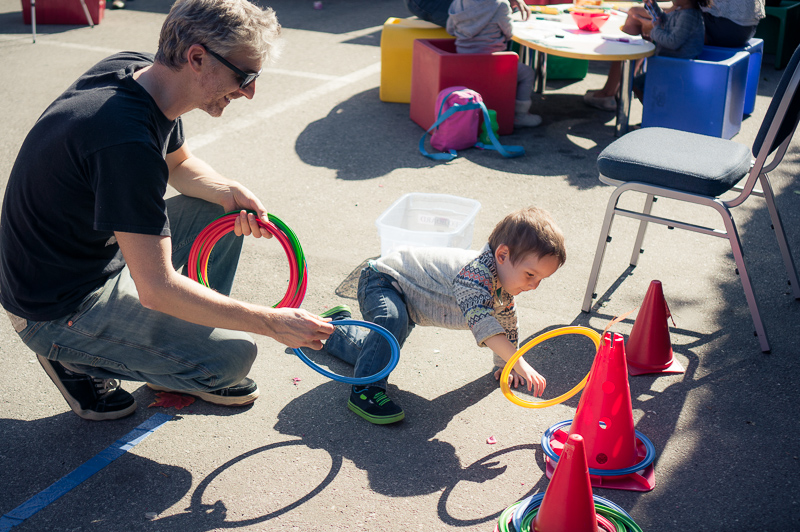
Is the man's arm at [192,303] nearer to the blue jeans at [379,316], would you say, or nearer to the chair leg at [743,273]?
the blue jeans at [379,316]

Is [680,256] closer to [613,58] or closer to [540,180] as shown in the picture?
[540,180]

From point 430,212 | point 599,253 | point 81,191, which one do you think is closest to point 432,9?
point 430,212

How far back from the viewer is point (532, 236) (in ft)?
8.47

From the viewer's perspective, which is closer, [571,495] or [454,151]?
[571,495]

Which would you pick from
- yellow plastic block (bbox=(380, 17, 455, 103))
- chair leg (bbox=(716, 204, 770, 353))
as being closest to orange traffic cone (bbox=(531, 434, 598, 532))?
chair leg (bbox=(716, 204, 770, 353))

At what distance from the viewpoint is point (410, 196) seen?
410 centimetres

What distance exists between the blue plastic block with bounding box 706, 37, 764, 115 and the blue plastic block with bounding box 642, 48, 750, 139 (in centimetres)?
30

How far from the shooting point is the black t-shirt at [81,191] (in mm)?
2113

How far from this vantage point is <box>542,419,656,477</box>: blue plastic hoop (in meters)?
2.41

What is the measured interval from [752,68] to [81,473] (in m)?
6.05

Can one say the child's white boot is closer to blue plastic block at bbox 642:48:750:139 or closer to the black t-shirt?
blue plastic block at bbox 642:48:750:139

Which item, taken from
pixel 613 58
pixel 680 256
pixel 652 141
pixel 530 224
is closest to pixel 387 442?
pixel 530 224

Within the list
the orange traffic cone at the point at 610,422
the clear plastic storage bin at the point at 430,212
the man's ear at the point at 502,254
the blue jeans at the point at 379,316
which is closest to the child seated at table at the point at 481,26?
the clear plastic storage bin at the point at 430,212

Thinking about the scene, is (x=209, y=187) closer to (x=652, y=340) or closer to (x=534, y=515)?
(x=534, y=515)
